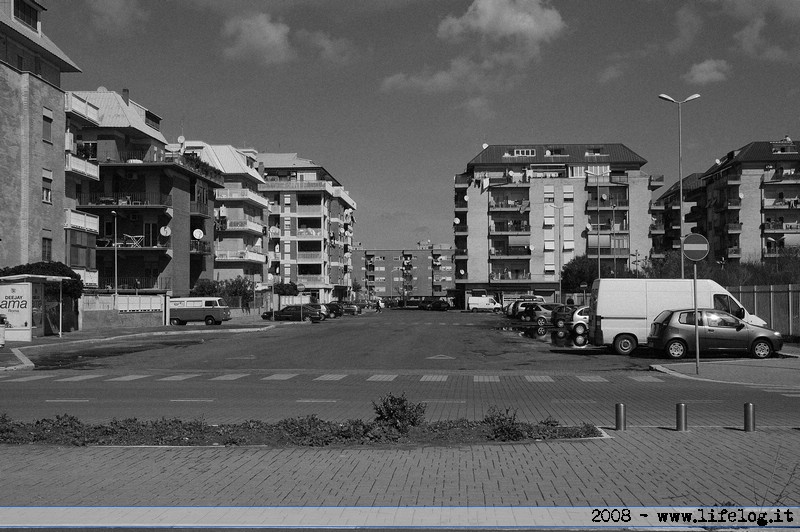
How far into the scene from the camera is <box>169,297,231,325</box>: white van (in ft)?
188

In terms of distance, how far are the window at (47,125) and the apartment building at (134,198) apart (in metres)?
17.0

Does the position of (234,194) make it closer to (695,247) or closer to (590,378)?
(590,378)

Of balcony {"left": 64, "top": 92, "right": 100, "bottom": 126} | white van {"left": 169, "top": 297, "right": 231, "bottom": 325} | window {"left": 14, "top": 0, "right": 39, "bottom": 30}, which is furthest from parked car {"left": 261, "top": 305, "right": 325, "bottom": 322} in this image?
window {"left": 14, "top": 0, "right": 39, "bottom": 30}

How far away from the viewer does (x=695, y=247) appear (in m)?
19.2

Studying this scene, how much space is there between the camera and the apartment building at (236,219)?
8600 cm

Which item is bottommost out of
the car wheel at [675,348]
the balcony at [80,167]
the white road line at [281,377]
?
the white road line at [281,377]

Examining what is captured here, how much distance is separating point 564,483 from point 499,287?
338 ft

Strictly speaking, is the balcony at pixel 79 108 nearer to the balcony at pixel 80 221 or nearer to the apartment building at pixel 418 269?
the balcony at pixel 80 221

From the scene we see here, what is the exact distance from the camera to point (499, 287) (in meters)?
109

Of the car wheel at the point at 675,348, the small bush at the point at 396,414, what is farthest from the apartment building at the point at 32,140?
the small bush at the point at 396,414

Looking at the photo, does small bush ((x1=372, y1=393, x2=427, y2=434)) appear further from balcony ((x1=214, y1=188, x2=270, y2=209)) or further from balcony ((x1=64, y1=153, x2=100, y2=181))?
balcony ((x1=214, y1=188, x2=270, y2=209))

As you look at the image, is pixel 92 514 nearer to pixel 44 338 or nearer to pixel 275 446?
pixel 275 446

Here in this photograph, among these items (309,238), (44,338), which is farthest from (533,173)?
(44,338)

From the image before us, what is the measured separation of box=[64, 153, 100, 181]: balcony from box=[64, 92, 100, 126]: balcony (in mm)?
2760
